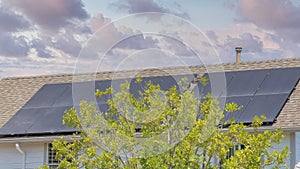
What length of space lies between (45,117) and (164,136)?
27.6 feet

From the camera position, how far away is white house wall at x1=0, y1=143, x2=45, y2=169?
65.1ft

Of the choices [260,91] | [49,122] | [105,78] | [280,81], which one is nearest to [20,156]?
[49,122]

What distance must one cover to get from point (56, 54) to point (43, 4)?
164cm

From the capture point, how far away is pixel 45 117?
20750 mm

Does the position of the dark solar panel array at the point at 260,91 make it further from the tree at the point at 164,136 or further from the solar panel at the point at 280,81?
the tree at the point at 164,136

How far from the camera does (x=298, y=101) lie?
18.9 m

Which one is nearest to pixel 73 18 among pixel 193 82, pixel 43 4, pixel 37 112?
pixel 43 4

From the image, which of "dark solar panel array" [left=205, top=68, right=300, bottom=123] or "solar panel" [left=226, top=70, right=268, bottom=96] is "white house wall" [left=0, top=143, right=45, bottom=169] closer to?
"dark solar panel array" [left=205, top=68, right=300, bottom=123]

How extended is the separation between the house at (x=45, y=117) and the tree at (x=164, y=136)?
2521 mm

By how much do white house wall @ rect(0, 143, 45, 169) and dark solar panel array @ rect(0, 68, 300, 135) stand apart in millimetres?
391

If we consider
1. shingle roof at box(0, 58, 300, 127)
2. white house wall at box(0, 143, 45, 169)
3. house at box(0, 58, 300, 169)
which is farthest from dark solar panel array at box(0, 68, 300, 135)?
white house wall at box(0, 143, 45, 169)

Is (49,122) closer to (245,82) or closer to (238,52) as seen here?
(245,82)

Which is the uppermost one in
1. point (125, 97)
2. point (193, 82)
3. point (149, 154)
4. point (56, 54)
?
point (56, 54)

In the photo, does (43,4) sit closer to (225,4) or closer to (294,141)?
(225,4)
